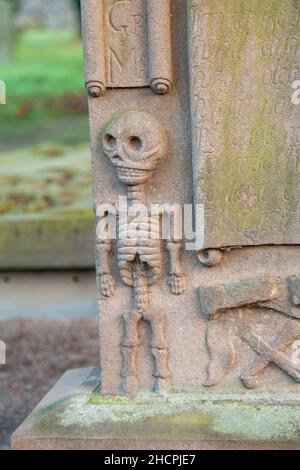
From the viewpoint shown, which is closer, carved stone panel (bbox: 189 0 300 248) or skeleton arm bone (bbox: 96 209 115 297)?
carved stone panel (bbox: 189 0 300 248)

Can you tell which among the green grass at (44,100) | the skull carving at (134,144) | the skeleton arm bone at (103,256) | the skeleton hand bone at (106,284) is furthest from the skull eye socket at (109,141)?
the green grass at (44,100)

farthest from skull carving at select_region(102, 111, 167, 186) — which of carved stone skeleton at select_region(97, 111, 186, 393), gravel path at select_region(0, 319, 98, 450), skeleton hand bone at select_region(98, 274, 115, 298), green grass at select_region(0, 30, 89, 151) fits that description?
green grass at select_region(0, 30, 89, 151)

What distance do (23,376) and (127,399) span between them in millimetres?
2358

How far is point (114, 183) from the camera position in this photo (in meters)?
2.70

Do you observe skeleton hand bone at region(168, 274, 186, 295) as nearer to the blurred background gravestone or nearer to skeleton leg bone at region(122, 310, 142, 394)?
skeleton leg bone at region(122, 310, 142, 394)

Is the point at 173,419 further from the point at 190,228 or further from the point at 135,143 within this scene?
the point at 135,143

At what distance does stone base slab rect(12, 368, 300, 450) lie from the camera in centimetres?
242

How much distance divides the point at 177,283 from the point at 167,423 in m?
0.53

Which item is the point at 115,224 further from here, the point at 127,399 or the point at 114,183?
the point at 127,399

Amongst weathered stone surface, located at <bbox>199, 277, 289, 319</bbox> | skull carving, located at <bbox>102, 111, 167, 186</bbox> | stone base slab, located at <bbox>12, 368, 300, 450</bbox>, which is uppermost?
skull carving, located at <bbox>102, 111, 167, 186</bbox>

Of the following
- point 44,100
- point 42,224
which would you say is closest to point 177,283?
point 42,224

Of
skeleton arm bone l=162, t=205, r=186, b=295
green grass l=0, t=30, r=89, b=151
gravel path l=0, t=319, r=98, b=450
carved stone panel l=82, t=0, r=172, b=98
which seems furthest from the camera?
green grass l=0, t=30, r=89, b=151

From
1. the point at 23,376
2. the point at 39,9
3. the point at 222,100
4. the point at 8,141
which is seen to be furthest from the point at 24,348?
the point at 39,9

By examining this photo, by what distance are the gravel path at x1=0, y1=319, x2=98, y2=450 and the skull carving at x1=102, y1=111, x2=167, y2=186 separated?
186cm
